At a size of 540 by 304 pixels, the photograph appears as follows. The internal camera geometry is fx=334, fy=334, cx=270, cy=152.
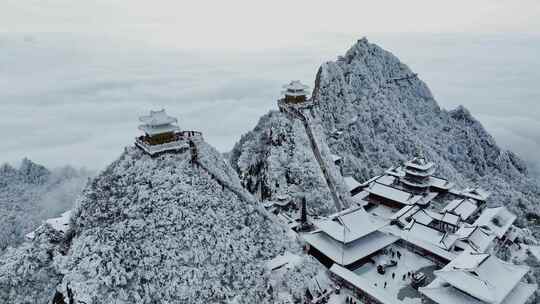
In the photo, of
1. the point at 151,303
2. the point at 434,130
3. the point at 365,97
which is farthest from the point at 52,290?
the point at 434,130

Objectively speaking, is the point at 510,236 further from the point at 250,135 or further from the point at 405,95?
the point at 405,95

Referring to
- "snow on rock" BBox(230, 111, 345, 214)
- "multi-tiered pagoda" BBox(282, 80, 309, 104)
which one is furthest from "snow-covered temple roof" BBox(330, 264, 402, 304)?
"multi-tiered pagoda" BBox(282, 80, 309, 104)

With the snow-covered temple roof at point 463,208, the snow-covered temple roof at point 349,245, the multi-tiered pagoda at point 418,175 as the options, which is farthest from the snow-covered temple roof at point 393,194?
the snow-covered temple roof at point 349,245

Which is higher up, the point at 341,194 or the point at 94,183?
the point at 94,183

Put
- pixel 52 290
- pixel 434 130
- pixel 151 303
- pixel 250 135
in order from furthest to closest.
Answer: pixel 434 130 → pixel 250 135 → pixel 52 290 → pixel 151 303

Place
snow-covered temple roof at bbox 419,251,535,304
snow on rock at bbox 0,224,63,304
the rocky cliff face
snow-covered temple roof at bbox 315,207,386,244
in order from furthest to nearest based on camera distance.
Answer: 1. the rocky cliff face
2. snow-covered temple roof at bbox 315,207,386,244
3. snow on rock at bbox 0,224,63,304
4. snow-covered temple roof at bbox 419,251,535,304

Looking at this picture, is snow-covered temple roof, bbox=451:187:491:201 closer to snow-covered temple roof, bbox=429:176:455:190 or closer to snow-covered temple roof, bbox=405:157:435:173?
snow-covered temple roof, bbox=429:176:455:190

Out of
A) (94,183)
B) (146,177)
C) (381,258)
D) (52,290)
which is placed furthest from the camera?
(381,258)
